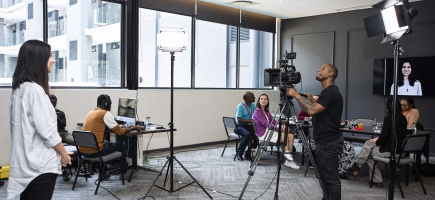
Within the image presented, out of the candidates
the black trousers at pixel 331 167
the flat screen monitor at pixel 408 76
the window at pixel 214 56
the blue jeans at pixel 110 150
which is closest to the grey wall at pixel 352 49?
the flat screen monitor at pixel 408 76

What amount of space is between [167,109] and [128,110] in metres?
1.81

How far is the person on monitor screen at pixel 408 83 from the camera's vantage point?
22.5ft

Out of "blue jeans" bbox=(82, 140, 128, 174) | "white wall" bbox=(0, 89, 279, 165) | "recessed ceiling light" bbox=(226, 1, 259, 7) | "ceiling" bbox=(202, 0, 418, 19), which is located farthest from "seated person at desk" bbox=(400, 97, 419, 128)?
"blue jeans" bbox=(82, 140, 128, 174)

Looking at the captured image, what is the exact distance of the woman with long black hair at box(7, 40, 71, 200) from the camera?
179 centimetres

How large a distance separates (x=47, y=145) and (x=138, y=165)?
360cm

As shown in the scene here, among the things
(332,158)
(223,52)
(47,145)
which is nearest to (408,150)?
(332,158)

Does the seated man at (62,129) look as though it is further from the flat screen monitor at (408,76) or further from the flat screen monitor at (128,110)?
the flat screen monitor at (408,76)

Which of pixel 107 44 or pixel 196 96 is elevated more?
pixel 107 44

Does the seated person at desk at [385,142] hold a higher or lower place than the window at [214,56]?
lower

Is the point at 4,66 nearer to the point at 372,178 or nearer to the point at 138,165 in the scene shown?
the point at 138,165

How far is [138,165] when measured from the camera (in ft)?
17.5

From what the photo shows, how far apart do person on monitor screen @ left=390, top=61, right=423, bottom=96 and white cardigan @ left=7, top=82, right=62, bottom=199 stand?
6.83 metres

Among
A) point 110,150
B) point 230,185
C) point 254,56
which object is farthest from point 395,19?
point 254,56

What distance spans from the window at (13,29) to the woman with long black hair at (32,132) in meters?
3.87
